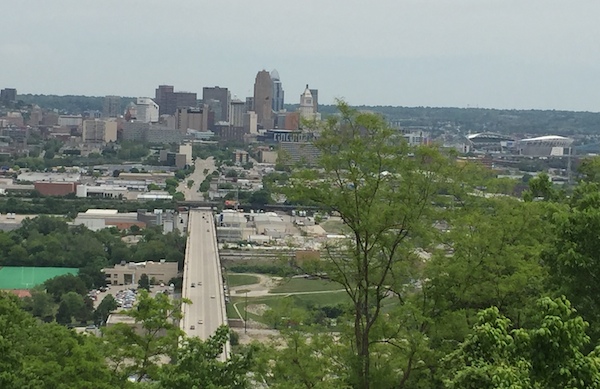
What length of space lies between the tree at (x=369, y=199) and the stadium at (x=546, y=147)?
66.9 m

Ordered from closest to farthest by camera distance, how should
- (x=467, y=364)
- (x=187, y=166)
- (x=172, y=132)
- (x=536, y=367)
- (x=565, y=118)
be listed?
1. (x=536, y=367)
2. (x=467, y=364)
3. (x=187, y=166)
4. (x=172, y=132)
5. (x=565, y=118)

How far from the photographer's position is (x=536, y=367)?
12.4 ft

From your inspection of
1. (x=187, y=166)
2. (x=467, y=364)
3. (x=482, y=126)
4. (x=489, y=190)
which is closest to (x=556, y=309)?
(x=467, y=364)

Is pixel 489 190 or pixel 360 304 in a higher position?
pixel 489 190

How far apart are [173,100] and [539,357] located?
101856mm

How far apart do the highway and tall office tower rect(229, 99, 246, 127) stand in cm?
5911

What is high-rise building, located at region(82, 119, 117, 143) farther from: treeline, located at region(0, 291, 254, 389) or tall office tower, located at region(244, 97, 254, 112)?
treeline, located at region(0, 291, 254, 389)

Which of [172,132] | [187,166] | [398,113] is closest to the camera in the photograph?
[187,166]

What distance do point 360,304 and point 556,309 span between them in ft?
9.86

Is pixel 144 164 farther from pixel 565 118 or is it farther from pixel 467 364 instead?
pixel 565 118

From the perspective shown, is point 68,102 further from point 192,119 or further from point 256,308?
point 256,308

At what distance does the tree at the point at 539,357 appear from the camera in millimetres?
3654

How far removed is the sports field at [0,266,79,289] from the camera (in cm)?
2422

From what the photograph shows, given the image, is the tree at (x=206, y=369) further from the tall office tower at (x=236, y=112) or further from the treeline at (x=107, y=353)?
the tall office tower at (x=236, y=112)
